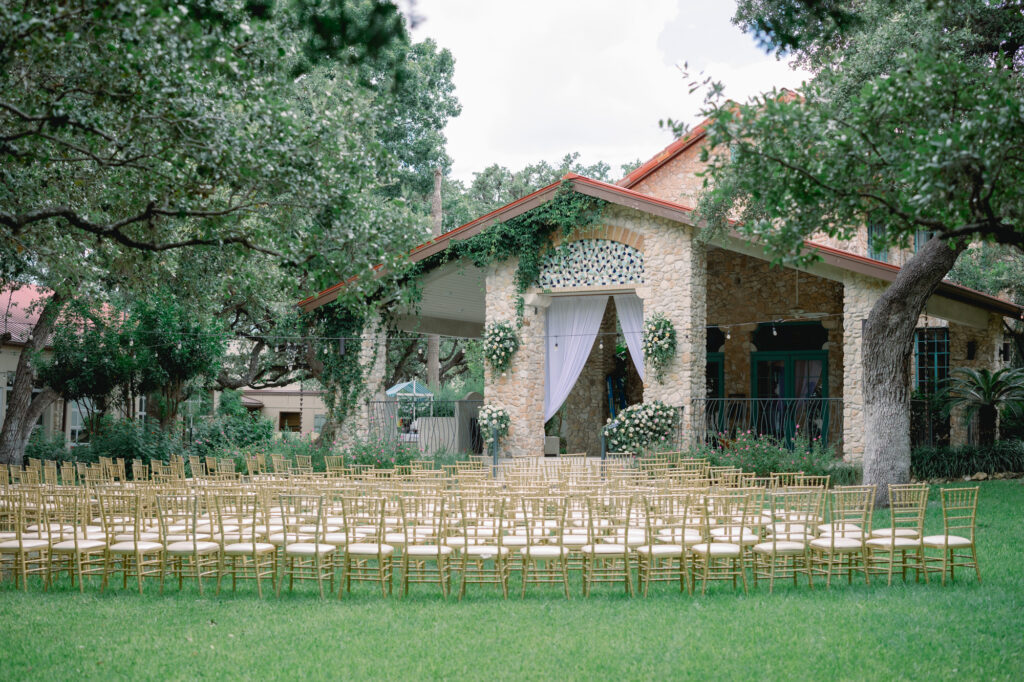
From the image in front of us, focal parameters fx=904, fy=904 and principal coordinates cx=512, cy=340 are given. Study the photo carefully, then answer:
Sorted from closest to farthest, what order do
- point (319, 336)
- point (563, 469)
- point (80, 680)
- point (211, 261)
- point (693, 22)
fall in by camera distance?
point (693, 22) → point (80, 680) → point (563, 469) → point (211, 261) → point (319, 336)

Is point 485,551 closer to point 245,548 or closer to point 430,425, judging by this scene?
point 245,548

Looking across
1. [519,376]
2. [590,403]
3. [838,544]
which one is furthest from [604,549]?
[590,403]

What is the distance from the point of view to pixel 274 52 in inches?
319

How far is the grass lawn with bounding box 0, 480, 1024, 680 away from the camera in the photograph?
Answer: 5.07m

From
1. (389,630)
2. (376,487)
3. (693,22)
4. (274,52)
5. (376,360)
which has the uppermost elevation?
(274,52)

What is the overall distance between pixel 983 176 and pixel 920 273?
668 centimetres

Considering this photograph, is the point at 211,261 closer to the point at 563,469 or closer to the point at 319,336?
the point at 319,336

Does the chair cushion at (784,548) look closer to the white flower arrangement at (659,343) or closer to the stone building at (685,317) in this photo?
the stone building at (685,317)

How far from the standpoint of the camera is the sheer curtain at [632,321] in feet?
54.7

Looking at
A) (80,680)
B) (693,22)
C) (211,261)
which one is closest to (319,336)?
(211,261)

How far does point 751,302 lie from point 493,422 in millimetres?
6718

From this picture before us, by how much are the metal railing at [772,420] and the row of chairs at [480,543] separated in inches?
266

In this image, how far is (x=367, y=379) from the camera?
18109 millimetres

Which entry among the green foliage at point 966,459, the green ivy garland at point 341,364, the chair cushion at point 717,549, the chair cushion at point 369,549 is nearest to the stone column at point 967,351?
the green foliage at point 966,459
